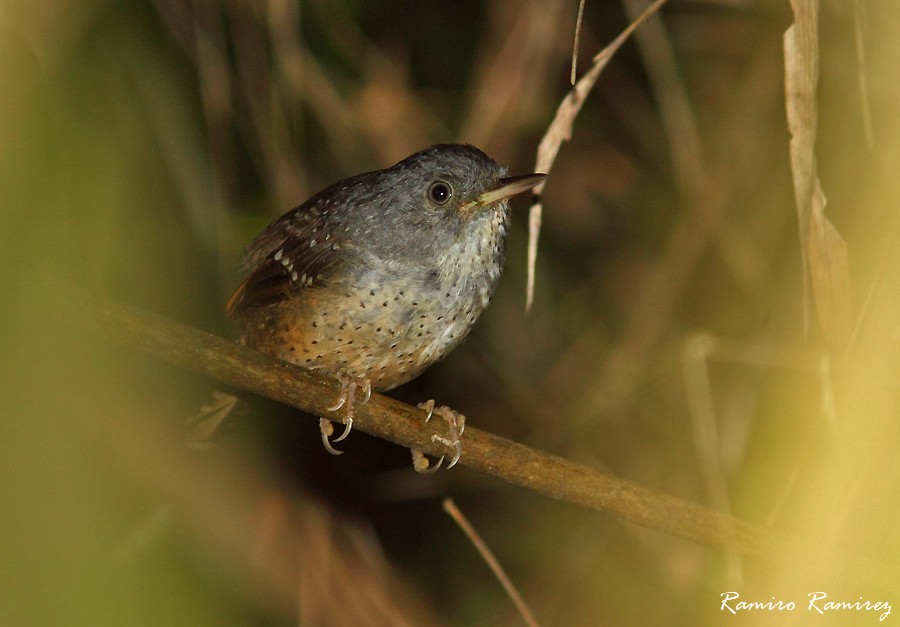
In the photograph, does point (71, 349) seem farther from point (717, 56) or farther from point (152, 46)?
point (717, 56)

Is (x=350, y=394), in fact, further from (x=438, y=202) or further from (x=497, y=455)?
(x=438, y=202)

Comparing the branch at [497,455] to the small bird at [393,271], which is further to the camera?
the small bird at [393,271]

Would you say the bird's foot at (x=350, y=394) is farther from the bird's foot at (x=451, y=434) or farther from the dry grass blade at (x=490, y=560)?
the dry grass blade at (x=490, y=560)

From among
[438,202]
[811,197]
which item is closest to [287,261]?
[438,202]

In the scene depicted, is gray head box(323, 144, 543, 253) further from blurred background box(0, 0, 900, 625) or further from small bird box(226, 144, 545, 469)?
blurred background box(0, 0, 900, 625)

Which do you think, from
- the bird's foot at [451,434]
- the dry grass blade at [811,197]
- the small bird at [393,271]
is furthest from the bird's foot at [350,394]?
the dry grass blade at [811,197]

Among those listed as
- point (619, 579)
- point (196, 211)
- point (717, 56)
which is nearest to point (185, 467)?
point (196, 211)

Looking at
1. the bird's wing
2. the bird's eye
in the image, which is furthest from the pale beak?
the bird's wing
